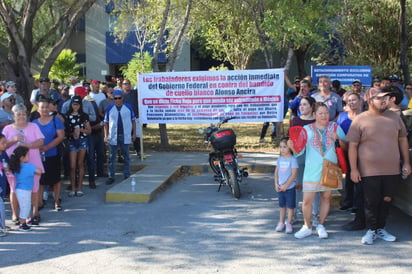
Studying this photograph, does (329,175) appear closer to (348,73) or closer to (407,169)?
(407,169)

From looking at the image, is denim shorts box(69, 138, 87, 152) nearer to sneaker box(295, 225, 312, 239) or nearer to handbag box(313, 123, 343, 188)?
sneaker box(295, 225, 312, 239)

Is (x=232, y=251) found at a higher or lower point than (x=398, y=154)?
lower

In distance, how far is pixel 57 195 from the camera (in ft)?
22.5

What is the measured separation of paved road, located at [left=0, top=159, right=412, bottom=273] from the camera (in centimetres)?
465

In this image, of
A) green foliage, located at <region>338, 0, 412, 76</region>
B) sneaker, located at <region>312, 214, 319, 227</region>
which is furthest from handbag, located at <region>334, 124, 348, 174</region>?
green foliage, located at <region>338, 0, 412, 76</region>

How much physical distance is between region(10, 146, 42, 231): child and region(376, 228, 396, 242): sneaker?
448 centimetres

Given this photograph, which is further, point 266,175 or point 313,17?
point 313,17

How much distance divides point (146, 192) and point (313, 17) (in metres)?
7.11

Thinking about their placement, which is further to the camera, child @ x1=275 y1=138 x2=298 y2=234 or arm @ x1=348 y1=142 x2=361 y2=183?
child @ x1=275 y1=138 x2=298 y2=234

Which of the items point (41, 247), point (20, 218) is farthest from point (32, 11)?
point (41, 247)

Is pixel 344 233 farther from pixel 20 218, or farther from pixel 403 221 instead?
pixel 20 218

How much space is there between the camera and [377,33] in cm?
1789

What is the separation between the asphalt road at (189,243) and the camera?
4652 millimetres

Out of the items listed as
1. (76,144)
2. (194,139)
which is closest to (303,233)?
(76,144)
